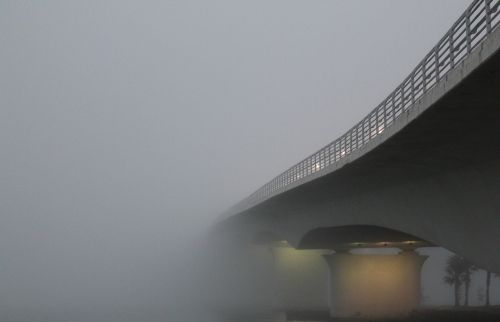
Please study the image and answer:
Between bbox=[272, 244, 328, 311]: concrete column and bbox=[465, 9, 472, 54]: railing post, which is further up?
bbox=[465, 9, 472, 54]: railing post

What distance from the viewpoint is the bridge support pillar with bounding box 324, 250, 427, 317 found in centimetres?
4597

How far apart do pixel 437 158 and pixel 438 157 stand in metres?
0.14

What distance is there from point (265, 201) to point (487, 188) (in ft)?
93.3

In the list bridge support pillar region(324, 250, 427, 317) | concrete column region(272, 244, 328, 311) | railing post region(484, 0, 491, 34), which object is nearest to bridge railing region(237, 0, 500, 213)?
railing post region(484, 0, 491, 34)

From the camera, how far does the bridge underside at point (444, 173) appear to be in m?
12.9

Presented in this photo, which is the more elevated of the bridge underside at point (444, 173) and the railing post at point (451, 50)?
the railing post at point (451, 50)

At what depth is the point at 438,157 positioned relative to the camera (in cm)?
1778

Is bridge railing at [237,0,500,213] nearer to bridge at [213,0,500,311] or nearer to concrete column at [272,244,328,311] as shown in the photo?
bridge at [213,0,500,311]

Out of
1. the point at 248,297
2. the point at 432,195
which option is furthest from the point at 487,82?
the point at 248,297

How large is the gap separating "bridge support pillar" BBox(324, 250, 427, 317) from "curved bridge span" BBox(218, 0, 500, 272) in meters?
15.7

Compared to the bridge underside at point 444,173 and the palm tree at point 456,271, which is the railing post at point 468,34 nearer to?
the bridge underside at point 444,173

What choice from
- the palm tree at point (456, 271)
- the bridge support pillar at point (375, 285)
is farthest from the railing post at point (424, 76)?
the palm tree at point (456, 271)

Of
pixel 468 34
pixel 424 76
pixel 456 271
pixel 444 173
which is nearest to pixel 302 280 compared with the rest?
pixel 456 271

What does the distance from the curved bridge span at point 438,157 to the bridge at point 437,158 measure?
3 cm
